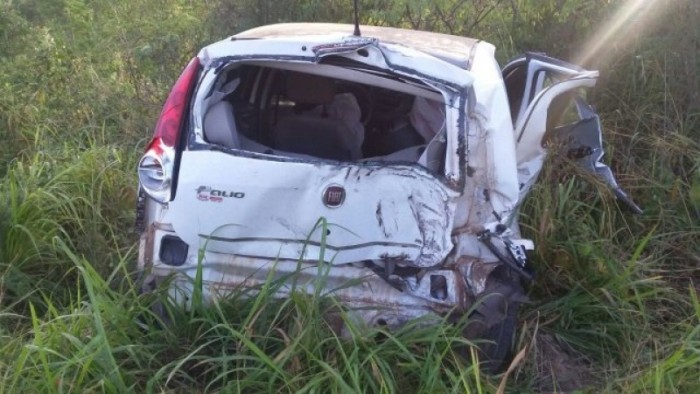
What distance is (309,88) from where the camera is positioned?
4.09 meters

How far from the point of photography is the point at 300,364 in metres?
3.12

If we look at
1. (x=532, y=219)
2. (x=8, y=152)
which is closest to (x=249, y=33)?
(x=532, y=219)

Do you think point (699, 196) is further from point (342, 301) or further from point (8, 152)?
point (8, 152)

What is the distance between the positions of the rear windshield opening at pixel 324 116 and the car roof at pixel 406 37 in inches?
7.4

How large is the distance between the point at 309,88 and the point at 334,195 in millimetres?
1051

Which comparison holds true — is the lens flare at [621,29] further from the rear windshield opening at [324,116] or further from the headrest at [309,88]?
the headrest at [309,88]

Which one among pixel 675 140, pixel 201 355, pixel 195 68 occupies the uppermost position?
pixel 195 68

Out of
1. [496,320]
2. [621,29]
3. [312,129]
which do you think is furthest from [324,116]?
[621,29]

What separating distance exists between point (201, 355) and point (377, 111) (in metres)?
1.85

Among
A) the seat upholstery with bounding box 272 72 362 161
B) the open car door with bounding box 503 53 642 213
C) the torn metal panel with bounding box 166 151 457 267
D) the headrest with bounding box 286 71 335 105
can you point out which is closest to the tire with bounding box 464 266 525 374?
the torn metal panel with bounding box 166 151 457 267

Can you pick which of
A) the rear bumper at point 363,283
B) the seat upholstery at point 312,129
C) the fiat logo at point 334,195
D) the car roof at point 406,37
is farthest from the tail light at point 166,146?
the seat upholstery at point 312,129

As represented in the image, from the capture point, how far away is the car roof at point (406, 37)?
351 cm

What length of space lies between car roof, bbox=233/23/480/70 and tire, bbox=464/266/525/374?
920 millimetres

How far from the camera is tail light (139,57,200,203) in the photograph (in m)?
3.24
